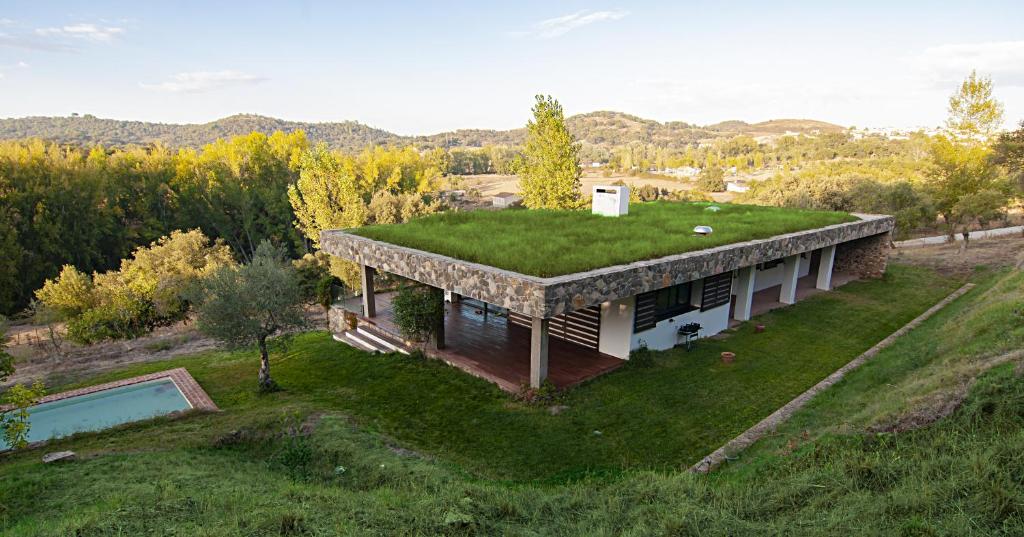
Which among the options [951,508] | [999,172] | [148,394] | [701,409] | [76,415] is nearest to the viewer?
[951,508]

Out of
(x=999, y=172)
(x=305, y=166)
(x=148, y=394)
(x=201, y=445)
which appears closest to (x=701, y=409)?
(x=201, y=445)

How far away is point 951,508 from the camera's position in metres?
4.20

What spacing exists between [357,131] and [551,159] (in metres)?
130

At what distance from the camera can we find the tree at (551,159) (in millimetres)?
27031

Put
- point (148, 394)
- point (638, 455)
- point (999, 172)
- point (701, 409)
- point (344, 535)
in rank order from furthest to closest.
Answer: point (999, 172) < point (148, 394) < point (701, 409) < point (638, 455) < point (344, 535)

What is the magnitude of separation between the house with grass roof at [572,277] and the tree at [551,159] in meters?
9.76

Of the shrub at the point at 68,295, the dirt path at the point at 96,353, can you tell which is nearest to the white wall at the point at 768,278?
the dirt path at the point at 96,353

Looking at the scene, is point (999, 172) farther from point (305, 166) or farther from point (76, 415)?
point (76, 415)

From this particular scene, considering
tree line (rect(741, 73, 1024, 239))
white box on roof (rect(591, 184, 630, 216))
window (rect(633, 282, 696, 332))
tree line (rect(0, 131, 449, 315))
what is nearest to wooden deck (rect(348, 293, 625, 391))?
window (rect(633, 282, 696, 332))

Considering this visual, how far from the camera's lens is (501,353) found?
1252 centimetres

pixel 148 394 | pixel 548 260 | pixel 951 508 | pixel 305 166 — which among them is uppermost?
pixel 305 166

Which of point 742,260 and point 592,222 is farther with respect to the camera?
point 592,222

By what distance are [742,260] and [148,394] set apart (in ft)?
50.5

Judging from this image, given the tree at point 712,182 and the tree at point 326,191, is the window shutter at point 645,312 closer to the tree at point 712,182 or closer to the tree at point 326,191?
the tree at point 326,191
